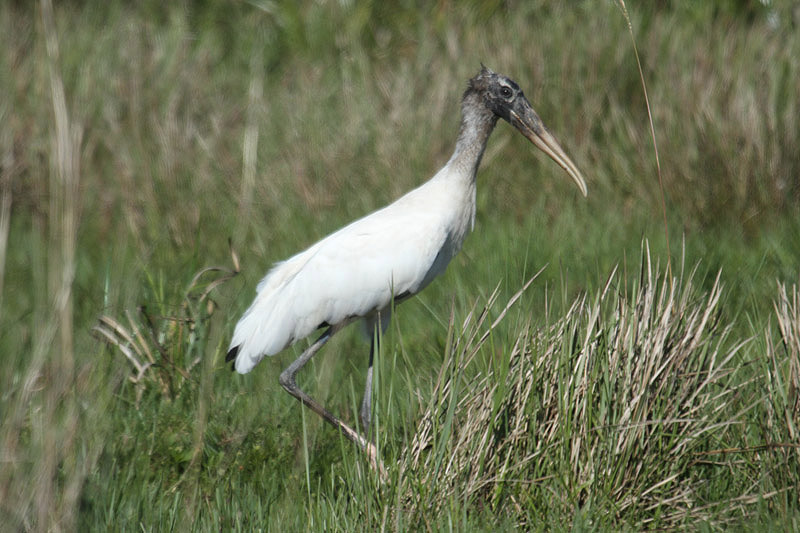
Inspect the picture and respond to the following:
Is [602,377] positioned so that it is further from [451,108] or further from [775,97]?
[451,108]

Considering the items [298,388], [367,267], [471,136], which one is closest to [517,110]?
[471,136]

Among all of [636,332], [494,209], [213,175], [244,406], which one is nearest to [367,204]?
[494,209]

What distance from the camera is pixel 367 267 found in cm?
442

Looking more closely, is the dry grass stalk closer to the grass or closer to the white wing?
the grass

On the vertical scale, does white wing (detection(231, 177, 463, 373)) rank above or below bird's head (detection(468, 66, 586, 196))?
below

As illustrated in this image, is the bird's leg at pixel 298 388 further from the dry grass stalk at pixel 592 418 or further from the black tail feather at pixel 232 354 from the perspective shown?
the dry grass stalk at pixel 592 418

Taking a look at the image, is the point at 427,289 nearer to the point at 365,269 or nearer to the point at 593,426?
the point at 365,269

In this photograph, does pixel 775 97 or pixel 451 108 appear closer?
pixel 775 97

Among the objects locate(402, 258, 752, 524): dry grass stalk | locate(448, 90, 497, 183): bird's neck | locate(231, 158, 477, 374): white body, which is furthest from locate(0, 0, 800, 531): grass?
locate(448, 90, 497, 183): bird's neck

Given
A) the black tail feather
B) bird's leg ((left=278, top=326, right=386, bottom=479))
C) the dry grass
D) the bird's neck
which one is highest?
the bird's neck

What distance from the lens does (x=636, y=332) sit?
3.18m

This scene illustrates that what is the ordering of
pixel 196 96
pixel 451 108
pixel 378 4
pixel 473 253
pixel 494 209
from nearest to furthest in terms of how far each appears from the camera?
1. pixel 473 253
2. pixel 494 209
3. pixel 451 108
4. pixel 196 96
5. pixel 378 4

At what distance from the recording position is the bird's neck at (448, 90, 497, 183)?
4508 millimetres

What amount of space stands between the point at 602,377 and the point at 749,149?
12.5 ft
